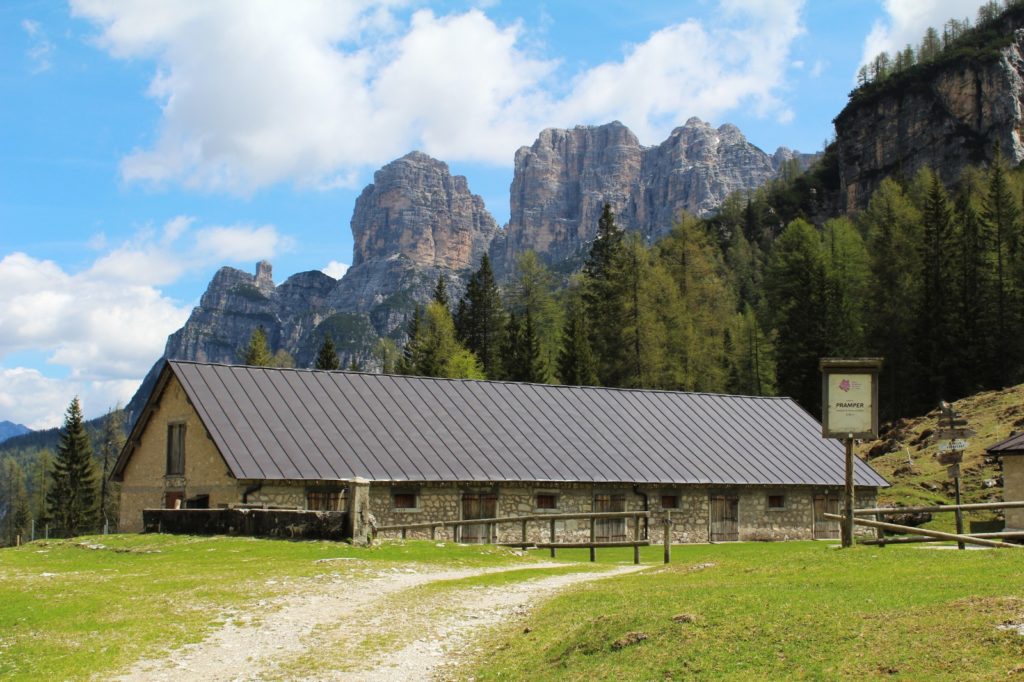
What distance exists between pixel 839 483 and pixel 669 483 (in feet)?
23.9

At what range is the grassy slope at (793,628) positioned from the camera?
9.90 metres

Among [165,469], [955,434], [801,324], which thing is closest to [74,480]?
[165,469]

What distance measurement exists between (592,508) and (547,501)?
1687 mm

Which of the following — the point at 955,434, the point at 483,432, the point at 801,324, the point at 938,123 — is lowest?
the point at 483,432

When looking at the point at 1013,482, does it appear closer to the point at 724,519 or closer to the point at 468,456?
the point at 724,519

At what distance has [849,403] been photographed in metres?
19.5

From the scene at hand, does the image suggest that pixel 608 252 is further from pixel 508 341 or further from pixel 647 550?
pixel 647 550

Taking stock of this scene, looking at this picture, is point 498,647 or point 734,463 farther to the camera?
point 734,463

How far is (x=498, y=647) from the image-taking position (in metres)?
13.2

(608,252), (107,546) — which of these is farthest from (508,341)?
(107,546)

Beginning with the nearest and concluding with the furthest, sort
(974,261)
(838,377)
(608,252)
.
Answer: (838,377) < (974,261) < (608,252)

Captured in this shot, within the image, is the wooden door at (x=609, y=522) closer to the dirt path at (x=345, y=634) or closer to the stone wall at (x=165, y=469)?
the stone wall at (x=165, y=469)

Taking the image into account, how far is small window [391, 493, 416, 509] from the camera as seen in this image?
3012cm

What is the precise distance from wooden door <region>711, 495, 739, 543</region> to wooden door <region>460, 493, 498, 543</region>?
8.43m
